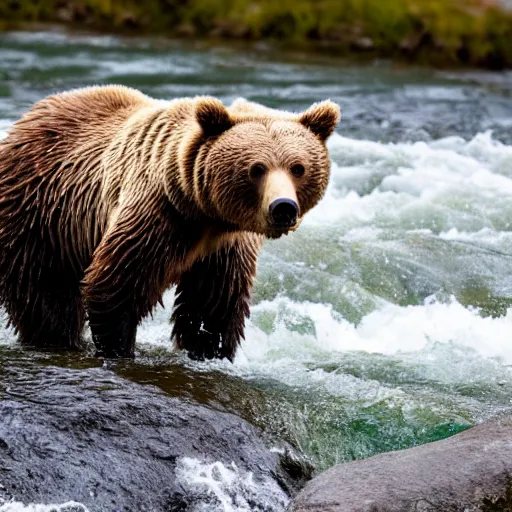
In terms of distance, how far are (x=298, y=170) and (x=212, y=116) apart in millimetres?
568

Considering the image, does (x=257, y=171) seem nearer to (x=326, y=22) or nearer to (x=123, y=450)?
(x=123, y=450)

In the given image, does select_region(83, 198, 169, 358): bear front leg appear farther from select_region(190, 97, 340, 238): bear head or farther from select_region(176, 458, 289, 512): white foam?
select_region(176, 458, 289, 512): white foam

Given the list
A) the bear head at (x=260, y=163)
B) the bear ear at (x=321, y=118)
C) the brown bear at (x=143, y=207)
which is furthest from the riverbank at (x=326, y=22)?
the bear head at (x=260, y=163)

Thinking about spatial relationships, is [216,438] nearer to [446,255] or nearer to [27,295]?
[27,295]

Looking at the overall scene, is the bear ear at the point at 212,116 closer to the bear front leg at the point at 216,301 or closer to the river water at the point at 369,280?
the bear front leg at the point at 216,301

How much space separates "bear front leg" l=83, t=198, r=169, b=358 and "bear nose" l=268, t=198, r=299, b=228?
33.2 inches

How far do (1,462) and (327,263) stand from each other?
460cm

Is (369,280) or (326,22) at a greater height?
(326,22)

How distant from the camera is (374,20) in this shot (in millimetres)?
21422

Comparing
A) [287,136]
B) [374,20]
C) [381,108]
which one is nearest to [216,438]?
[287,136]

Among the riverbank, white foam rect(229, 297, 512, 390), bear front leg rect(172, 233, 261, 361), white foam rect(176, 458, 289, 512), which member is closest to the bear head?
bear front leg rect(172, 233, 261, 361)

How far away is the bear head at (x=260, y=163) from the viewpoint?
5883 millimetres

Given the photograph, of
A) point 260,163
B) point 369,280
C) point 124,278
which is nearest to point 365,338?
point 369,280

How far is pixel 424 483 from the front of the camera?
5109 millimetres
